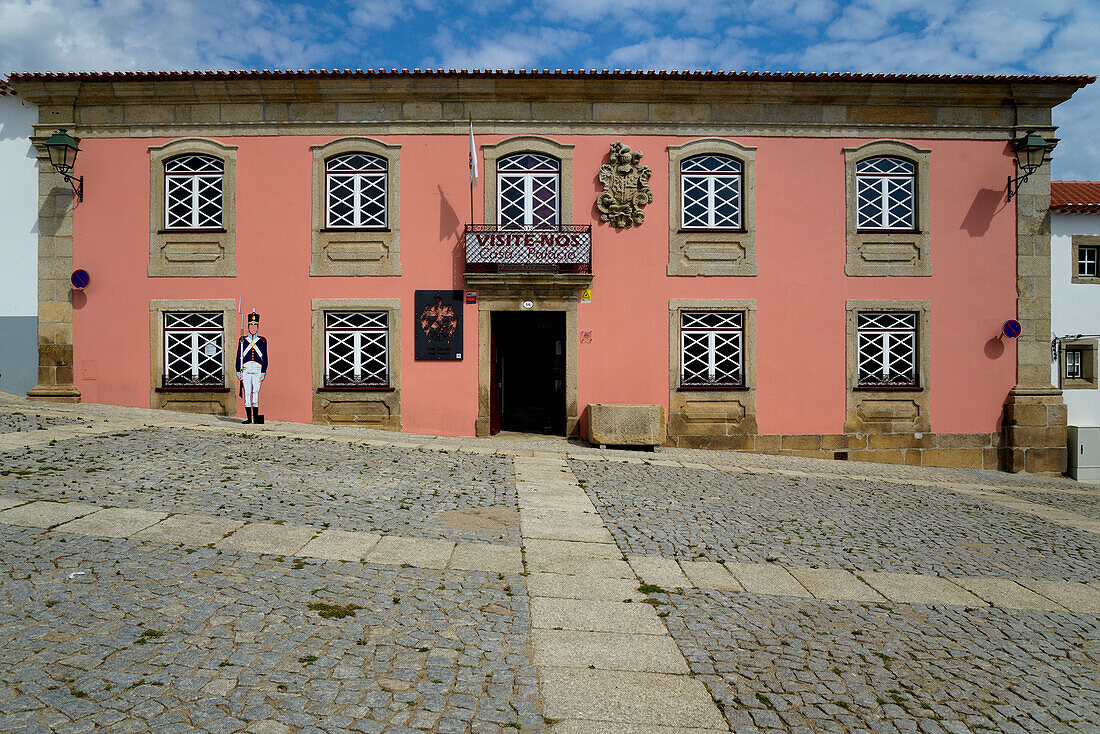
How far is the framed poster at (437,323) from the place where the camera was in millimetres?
12523

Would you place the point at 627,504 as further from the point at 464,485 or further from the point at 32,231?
the point at 32,231

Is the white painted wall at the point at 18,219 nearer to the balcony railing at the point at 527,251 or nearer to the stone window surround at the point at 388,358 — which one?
the stone window surround at the point at 388,358

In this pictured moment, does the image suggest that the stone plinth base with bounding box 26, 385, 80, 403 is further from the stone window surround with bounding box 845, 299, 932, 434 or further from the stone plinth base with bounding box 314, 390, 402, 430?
the stone window surround with bounding box 845, 299, 932, 434

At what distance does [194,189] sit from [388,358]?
5.11 m

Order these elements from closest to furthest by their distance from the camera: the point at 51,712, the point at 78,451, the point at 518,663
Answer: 1. the point at 51,712
2. the point at 518,663
3. the point at 78,451

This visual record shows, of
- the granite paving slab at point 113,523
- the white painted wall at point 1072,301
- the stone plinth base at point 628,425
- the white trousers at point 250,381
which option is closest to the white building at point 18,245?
the white trousers at point 250,381

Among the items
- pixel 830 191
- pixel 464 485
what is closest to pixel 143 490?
pixel 464 485

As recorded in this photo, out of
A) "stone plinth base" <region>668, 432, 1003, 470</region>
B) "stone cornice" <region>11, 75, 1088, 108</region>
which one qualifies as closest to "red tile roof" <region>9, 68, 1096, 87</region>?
"stone cornice" <region>11, 75, 1088, 108</region>

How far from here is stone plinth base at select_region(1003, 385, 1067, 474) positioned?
12.6 metres

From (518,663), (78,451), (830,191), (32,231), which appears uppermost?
(830,191)

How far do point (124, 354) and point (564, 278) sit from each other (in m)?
8.75

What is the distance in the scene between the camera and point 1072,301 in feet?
43.2

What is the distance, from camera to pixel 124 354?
12.6 metres

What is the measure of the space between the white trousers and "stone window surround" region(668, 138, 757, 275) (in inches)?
311
